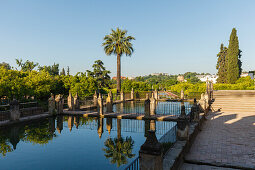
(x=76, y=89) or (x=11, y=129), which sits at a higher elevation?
(x=76, y=89)

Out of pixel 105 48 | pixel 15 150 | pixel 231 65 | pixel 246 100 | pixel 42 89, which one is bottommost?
pixel 15 150

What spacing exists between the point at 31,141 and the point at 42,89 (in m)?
12.6

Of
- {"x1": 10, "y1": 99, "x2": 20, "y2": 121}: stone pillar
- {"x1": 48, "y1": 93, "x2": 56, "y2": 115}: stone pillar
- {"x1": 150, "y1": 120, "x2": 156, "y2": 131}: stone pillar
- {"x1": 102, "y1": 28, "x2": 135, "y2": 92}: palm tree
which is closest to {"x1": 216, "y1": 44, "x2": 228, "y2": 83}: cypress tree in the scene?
{"x1": 102, "y1": 28, "x2": 135, "y2": 92}: palm tree

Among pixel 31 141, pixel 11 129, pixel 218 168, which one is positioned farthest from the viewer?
pixel 11 129

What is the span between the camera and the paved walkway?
6865mm

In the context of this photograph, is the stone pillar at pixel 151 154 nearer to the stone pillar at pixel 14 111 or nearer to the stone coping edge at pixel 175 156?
the stone coping edge at pixel 175 156

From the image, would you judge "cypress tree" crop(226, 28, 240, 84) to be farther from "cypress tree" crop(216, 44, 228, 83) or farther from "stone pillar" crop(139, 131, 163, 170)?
"stone pillar" crop(139, 131, 163, 170)

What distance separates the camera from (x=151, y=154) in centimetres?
439

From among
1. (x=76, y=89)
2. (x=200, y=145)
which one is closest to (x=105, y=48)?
(x=76, y=89)

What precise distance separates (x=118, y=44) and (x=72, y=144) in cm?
2966

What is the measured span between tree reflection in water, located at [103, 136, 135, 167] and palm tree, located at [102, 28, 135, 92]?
2686 cm

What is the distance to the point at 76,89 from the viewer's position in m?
27.8

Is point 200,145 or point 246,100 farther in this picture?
point 246,100

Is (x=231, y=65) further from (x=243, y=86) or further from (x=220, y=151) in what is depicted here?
(x=220, y=151)
